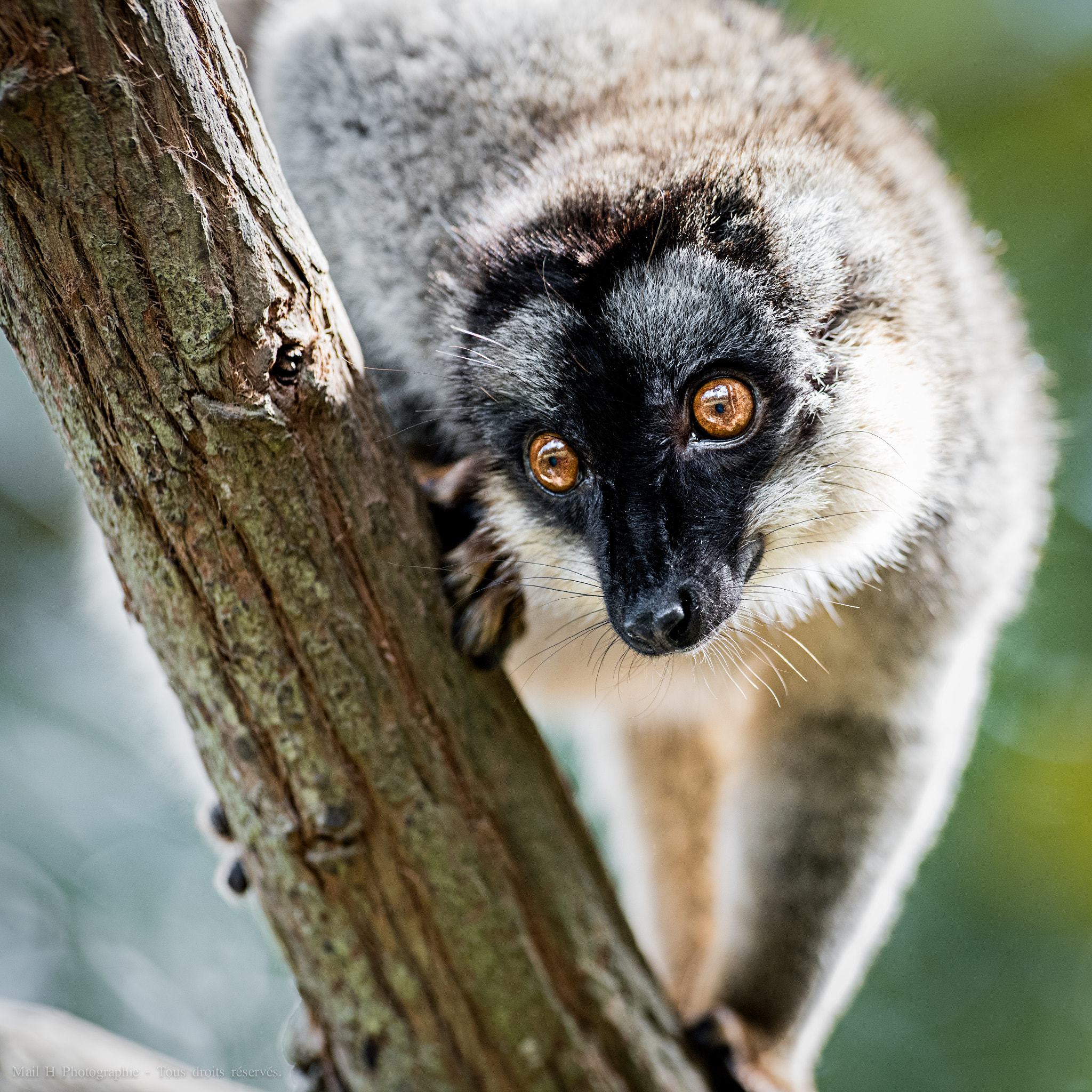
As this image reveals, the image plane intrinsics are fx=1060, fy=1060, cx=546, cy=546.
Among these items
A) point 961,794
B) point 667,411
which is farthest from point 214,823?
point 961,794

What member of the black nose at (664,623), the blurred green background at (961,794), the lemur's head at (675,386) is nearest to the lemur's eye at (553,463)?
the lemur's head at (675,386)

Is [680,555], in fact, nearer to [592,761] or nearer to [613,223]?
[613,223]

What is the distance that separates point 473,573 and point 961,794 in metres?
4.76

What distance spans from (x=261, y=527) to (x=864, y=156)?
186 cm

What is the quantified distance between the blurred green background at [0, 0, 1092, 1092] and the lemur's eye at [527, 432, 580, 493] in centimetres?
409

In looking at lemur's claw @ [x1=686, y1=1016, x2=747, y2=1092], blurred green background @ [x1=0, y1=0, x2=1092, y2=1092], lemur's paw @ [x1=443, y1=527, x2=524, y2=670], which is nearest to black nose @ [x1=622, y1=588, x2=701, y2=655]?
lemur's paw @ [x1=443, y1=527, x2=524, y2=670]

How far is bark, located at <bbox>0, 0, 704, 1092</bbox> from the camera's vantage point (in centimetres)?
183

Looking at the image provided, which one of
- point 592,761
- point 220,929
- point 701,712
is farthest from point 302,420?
point 220,929

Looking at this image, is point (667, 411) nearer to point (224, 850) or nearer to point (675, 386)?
point (675, 386)

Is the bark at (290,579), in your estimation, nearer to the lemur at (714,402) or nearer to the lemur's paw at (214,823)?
the lemur at (714,402)

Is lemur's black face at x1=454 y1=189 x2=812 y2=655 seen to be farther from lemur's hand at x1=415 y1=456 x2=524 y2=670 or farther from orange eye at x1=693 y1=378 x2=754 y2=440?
lemur's hand at x1=415 y1=456 x2=524 y2=670

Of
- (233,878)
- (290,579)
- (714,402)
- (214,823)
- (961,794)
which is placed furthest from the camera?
(961,794)

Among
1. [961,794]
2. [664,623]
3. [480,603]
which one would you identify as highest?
[664,623]

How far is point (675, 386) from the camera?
2207mm
